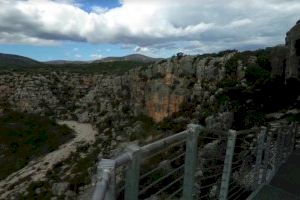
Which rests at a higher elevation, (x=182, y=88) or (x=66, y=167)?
(x=182, y=88)

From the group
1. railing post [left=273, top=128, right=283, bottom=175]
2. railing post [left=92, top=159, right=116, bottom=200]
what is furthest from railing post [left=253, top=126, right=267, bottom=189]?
railing post [left=92, top=159, right=116, bottom=200]

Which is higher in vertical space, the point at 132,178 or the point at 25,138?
the point at 132,178

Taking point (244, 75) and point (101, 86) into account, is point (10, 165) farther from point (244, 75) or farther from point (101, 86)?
point (244, 75)

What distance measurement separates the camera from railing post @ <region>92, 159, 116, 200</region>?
2670 millimetres

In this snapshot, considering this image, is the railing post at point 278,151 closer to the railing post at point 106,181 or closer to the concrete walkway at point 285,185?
the concrete walkway at point 285,185

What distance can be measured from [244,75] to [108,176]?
3703cm

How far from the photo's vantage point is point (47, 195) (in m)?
48.5

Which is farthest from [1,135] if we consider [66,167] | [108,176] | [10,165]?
[108,176]

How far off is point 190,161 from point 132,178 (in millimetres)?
1719

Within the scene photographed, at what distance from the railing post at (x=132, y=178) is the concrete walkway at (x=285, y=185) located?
6.28 metres

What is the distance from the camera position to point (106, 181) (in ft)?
9.46

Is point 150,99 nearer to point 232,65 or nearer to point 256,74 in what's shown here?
point 232,65

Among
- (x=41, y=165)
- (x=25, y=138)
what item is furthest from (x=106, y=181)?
(x=25, y=138)

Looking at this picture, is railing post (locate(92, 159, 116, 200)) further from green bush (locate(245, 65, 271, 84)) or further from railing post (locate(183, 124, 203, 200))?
green bush (locate(245, 65, 271, 84))
